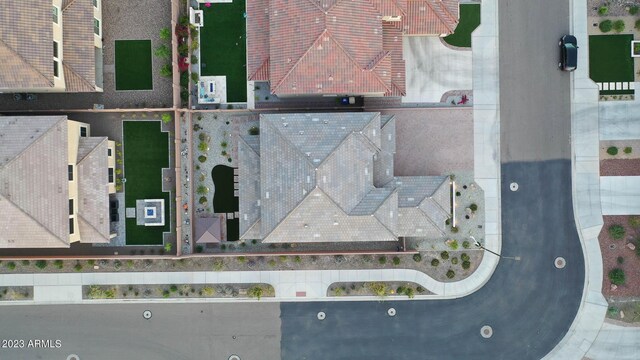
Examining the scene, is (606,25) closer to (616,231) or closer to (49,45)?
(616,231)

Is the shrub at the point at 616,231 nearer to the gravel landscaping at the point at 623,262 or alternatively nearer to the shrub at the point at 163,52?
the gravel landscaping at the point at 623,262

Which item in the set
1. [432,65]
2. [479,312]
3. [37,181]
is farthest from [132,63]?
[479,312]

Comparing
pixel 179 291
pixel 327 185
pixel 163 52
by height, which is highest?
pixel 163 52

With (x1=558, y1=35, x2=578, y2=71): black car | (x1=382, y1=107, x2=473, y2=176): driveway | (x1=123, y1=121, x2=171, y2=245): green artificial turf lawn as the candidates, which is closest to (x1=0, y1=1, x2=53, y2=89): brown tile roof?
(x1=123, y1=121, x2=171, y2=245): green artificial turf lawn

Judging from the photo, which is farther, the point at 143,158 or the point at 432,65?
the point at 432,65

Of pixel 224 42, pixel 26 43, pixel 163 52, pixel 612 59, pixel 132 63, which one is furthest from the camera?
pixel 612 59

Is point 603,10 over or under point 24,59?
over
